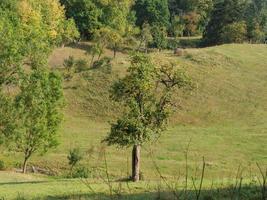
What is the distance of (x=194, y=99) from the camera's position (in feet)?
207

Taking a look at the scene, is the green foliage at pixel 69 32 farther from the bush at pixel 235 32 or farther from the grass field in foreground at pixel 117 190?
the grass field in foreground at pixel 117 190

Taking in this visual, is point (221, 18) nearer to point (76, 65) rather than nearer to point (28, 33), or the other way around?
point (76, 65)

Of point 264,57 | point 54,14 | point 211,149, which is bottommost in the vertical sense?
point 211,149

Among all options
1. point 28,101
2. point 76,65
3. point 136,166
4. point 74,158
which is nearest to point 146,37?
point 76,65

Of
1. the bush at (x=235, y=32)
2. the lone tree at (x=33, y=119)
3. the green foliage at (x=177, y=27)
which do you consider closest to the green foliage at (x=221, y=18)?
the bush at (x=235, y=32)

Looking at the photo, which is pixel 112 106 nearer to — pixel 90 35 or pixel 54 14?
pixel 54 14

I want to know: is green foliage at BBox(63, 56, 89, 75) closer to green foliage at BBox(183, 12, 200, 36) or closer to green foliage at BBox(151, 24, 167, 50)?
green foliage at BBox(151, 24, 167, 50)

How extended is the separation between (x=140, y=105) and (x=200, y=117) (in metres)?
30.9

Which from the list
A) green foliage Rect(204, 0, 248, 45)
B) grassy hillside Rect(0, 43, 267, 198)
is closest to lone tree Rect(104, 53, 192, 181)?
grassy hillside Rect(0, 43, 267, 198)

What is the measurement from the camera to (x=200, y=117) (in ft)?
193

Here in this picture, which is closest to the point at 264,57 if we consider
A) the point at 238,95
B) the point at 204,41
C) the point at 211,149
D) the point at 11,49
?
the point at 238,95

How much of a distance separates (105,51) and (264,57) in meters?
30.2

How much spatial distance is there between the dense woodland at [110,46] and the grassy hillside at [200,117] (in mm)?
3660

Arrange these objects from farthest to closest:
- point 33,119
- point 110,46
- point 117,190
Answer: point 110,46 → point 33,119 → point 117,190
